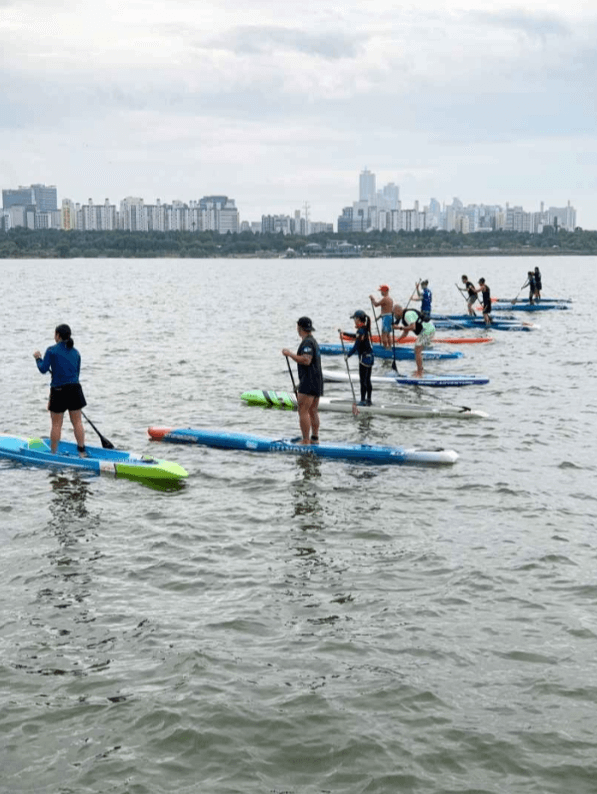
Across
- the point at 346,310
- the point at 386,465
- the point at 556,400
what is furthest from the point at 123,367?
the point at 346,310

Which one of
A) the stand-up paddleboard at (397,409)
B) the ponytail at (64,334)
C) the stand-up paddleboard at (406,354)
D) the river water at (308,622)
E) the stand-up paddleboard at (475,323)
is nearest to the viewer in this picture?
the river water at (308,622)

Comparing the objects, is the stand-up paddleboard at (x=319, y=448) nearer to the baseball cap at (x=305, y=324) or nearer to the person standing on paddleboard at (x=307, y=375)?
the person standing on paddleboard at (x=307, y=375)

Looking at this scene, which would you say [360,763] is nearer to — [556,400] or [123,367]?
[556,400]

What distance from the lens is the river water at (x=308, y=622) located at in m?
7.10

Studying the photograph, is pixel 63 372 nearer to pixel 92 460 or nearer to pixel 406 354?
pixel 92 460

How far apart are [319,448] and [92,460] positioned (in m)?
3.82

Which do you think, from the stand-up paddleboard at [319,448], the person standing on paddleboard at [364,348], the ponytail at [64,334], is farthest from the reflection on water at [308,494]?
the ponytail at [64,334]

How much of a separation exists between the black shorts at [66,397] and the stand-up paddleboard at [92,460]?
1.00 metres

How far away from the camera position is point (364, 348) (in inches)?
768

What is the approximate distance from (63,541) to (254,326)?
34.3 meters

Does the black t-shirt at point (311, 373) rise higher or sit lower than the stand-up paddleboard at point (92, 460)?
higher

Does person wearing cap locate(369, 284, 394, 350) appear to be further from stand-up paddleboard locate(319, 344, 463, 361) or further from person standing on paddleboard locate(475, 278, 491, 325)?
person standing on paddleboard locate(475, 278, 491, 325)

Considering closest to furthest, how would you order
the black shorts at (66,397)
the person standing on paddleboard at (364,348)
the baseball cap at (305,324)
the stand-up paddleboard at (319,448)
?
1. the black shorts at (66,397)
2. the baseball cap at (305,324)
3. the stand-up paddleboard at (319,448)
4. the person standing on paddleboard at (364,348)

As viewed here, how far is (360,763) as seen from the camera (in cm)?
704
